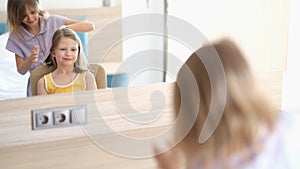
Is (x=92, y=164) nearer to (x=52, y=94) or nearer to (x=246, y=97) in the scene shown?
(x=52, y=94)

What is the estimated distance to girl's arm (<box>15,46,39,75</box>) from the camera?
5.59ft

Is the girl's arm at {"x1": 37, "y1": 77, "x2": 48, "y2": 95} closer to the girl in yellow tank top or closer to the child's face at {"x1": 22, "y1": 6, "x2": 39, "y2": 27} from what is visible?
the girl in yellow tank top

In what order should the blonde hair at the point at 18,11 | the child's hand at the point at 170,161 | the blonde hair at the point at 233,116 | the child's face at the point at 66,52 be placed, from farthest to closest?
the child's face at the point at 66,52 < the blonde hair at the point at 18,11 < the child's hand at the point at 170,161 < the blonde hair at the point at 233,116

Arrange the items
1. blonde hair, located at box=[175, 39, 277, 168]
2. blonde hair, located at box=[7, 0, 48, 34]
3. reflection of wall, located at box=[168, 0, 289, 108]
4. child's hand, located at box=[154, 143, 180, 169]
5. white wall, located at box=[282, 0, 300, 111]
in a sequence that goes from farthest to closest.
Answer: white wall, located at box=[282, 0, 300, 111] < reflection of wall, located at box=[168, 0, 289, 108] < blonde hair, located at box=[7, 0, 48, 34] < child's hand, located at box=[154, 143, 180, 169] < blonde hair, located at box=[175, 39, 277, 168]

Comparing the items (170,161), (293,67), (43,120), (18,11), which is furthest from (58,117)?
(293,67)

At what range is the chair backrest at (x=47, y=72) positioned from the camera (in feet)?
5.69

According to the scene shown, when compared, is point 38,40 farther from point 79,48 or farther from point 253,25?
point 253,25

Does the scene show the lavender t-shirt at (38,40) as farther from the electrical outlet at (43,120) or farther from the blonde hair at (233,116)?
the blonde hair at (233,116)

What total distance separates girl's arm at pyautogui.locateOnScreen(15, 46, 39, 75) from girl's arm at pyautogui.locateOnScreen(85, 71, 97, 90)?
18 centimetres

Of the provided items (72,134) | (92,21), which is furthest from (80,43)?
(72,134)

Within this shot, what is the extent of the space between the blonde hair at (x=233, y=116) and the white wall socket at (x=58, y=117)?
0.77m

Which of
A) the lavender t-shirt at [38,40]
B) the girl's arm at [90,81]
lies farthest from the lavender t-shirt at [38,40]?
the girl's arm at [90,81]

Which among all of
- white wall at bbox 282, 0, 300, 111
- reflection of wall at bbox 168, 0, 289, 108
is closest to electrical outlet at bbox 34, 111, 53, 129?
reflection of wall at bbox 168, 0, 289, 108

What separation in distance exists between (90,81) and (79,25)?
0.64ft
